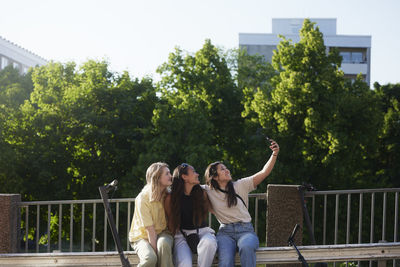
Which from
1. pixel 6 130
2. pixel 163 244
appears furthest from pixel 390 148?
pixel 163 244

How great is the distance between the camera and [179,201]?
5039 millimetres

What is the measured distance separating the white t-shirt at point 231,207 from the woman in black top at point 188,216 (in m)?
0.16

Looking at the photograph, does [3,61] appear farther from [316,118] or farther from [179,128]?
[316,118]

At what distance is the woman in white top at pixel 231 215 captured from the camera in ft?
16.1

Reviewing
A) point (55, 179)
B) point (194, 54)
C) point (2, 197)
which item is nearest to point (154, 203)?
point (2, 197)

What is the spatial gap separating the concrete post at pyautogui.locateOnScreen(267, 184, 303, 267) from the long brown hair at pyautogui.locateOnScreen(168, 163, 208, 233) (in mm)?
937

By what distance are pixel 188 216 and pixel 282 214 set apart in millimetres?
1258

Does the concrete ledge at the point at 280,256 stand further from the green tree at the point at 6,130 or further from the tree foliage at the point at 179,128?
the green tree at the point at 6,130

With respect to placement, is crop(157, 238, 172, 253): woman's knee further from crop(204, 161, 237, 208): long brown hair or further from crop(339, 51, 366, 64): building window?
crop(339, 51, 366, 64): building window

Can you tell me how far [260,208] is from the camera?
945 inches

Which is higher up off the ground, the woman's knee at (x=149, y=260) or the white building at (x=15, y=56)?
the white building at (x=15, y=56)

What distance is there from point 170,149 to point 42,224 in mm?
6674

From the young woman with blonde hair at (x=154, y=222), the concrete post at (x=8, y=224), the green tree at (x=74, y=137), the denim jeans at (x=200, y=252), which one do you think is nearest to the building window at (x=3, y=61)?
the green tree at (x=74, y=137)

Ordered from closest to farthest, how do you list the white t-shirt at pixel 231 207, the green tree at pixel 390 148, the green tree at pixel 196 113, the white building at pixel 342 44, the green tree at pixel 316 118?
the white t-shirt at pixel 231 207, the green tree at pixel 196 113, the green tree at pixel 316 118, the green tree at pixel 390 148, the white building at pixel 342 44
